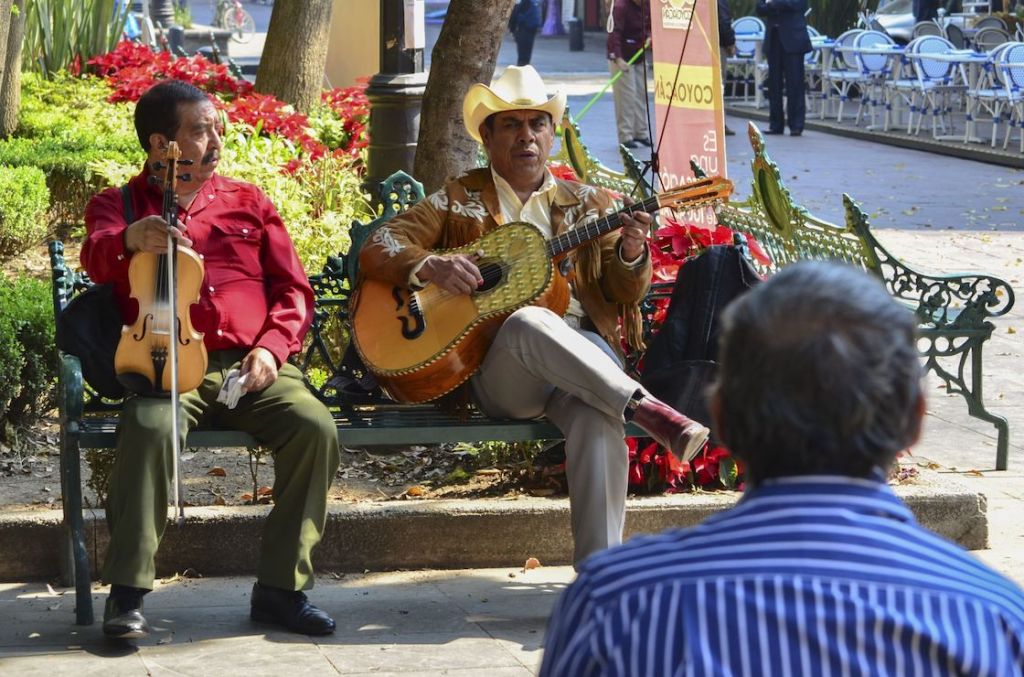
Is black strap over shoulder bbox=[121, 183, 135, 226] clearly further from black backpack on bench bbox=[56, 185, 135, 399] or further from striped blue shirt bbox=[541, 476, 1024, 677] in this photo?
striped blue shirt bbox=[541, 476, 1024, 677]

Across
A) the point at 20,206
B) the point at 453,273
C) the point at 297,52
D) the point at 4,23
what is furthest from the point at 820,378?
the point at 297,52

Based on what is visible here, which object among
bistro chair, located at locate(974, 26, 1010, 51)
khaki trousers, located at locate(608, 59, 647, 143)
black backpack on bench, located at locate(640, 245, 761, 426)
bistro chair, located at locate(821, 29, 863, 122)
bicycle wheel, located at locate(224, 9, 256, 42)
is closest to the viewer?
black backpack on bench, located at locate(640, 245, 761, 426)

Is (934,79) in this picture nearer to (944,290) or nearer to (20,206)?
(20,206)

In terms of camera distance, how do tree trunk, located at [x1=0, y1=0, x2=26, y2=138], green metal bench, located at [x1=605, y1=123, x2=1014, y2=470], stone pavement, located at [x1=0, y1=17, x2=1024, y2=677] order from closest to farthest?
stone pavement, located at [x1=0, y1=17, x2=1024, y2=677]
green metal bench, located at [x1=605, y1=123, x2=1014, y2=470]
tree trunk, located at [x1=0, y1=0, x2=26, y2=138]

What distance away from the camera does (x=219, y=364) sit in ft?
15.1

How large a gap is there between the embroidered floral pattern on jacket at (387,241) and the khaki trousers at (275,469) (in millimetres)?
501

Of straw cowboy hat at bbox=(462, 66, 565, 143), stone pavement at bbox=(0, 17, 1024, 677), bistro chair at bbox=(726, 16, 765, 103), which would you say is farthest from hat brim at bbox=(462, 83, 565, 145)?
bistro chair at bbox=(726, 16, 765, 103)

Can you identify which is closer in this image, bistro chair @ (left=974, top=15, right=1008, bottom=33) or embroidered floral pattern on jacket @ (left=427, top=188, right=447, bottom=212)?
embroidered floral pattern on jacket @ (left=427, top=188, right=447, bottom=212)

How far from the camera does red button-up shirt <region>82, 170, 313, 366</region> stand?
454cm

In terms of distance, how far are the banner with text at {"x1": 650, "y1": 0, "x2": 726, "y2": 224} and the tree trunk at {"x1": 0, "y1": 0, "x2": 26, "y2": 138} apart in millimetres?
5224

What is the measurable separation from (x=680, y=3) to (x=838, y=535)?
6365mm

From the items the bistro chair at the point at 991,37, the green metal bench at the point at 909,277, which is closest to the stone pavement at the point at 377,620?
the green metal bench at the point at 909,277

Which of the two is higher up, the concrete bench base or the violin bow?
the violin bow

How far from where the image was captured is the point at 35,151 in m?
10.4
